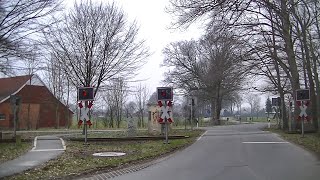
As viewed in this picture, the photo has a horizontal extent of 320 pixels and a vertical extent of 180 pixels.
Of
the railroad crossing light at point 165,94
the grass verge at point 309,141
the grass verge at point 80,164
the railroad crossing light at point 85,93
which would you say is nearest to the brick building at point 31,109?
the railroad crossing light at point 85,93

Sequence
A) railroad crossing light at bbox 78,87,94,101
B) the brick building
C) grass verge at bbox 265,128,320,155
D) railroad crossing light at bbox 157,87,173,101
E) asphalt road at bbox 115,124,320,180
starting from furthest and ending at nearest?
1. the brick building
2. railroad crossing light at bbox 157,87,173,101
3. railroad crossing light at bbox 78,87,94,101
4. grass verge at bbox 265,128,320,155
5. asphalt road at bbox 115,124,320,180

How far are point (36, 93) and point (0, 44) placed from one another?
4334 cm

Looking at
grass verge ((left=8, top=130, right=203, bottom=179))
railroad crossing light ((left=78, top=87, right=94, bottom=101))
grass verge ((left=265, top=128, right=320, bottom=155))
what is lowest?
grass verge ((left=8, top=130, right=203, bottom=179))

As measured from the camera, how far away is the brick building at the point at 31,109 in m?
61.1

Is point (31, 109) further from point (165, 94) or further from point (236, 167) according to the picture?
point (236, 167)

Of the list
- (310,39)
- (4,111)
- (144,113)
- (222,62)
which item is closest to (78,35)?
(222,62)

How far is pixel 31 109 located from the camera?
64500mm

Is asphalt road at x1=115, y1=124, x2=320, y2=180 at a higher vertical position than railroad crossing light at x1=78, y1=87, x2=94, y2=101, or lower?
lower

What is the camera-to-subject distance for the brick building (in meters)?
61.1

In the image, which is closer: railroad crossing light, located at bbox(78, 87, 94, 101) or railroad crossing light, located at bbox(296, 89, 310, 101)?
railroad crossing light, located at bbox(78, 87, 94, 101)

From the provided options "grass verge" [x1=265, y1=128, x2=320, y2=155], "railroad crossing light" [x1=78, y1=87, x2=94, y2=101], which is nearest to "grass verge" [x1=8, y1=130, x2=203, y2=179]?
"railroad crossing light" [x1=78, y1=87, x2=94, y2=101]

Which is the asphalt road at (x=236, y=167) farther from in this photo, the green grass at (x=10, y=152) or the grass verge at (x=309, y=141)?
the green grass at (x=10, y=152)

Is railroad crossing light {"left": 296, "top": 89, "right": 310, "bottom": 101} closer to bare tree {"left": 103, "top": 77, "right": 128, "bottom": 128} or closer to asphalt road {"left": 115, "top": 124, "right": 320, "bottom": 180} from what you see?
asphalt road {"left": 115, "top": 124, "right": 320, "bottom": 180}

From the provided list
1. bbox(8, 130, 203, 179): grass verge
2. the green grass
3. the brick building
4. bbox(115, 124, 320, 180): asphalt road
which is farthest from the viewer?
the brick building
